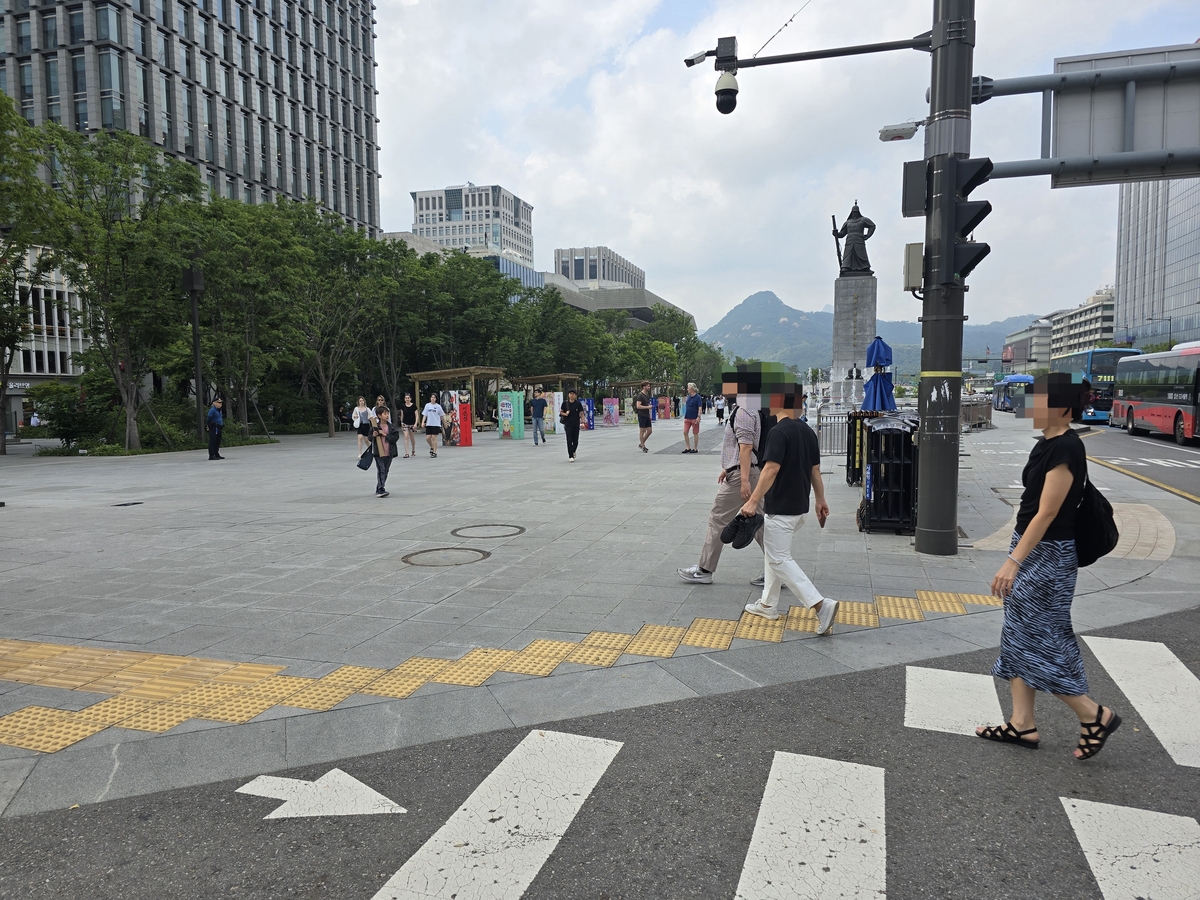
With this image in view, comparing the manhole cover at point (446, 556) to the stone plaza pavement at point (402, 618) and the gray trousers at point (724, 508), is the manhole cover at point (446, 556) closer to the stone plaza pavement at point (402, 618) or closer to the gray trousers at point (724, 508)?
the stone plaza pavement at point (402, 618)

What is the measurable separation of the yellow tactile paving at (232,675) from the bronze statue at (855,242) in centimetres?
2426

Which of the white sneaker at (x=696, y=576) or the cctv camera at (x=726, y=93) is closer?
the white sneaker at (x=696, y=576)

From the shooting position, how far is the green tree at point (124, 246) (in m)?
22.4

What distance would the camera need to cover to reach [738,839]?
116 inches

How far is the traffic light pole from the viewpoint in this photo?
24.6 feet

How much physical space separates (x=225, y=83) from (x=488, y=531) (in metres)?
58.1

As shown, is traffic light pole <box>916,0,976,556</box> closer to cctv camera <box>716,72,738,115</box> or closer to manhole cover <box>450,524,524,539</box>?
cctv camera <box>716,72,738,115</box>

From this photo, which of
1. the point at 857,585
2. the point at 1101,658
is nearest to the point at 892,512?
the point at 857,585

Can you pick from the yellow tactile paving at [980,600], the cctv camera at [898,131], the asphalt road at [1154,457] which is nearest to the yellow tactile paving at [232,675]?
the yellow tactile paving at [980,600]

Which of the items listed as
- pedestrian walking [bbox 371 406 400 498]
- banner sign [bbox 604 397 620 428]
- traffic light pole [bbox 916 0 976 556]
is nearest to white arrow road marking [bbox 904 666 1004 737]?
traffic light pole [bbox 916 0 976 556]

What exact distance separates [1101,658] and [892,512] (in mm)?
4164

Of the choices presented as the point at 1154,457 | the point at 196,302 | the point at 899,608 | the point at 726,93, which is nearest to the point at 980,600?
the point at 899,608

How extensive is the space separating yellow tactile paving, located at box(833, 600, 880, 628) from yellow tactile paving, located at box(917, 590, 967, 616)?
432mm

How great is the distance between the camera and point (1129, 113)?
884 cm
